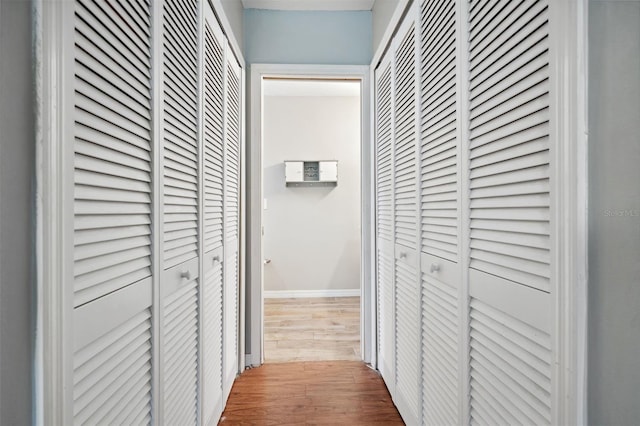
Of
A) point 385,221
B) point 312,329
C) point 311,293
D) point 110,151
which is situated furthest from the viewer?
point 311,293

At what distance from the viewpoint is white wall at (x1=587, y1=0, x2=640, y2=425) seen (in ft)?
2.03

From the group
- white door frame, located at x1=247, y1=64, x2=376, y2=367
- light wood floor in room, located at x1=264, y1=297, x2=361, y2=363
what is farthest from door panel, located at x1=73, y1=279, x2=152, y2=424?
light wood floor in room, located at x1=264, y1=297, x2=361, y2=363

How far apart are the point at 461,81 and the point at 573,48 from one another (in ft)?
1.63

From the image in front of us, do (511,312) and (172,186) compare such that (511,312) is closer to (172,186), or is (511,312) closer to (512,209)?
A: (512,209)

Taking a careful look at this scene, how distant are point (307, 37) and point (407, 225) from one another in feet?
5.41

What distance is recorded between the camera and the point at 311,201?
184 inches

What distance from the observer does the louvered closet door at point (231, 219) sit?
2.10 meters

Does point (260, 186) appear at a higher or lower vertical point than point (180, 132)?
lower

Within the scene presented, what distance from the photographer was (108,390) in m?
0.86

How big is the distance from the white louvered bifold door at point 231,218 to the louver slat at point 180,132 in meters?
0.56

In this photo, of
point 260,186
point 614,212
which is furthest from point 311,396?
point 614,212

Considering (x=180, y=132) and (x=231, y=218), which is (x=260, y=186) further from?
(x=180, y=132)

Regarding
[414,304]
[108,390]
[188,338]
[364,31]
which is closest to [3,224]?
[108,390]

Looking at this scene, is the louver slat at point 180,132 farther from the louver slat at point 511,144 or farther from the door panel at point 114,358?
the louver slat at point 511,144
